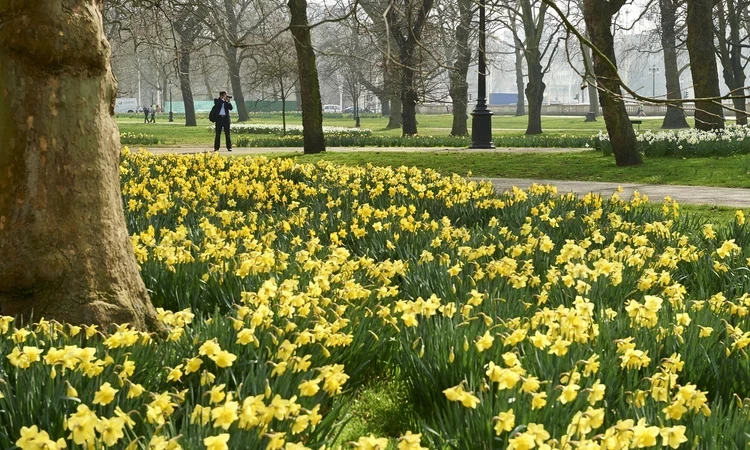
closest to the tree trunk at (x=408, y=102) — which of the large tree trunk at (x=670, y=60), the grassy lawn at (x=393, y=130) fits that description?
the grassy lawn at (x=393, y=130)

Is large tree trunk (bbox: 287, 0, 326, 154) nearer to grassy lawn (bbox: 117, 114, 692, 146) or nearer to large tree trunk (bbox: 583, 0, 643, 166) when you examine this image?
large tree trunk (bbox: 583, 0, 643, 166)

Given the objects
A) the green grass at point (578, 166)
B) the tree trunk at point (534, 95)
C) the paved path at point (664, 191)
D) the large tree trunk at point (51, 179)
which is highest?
the tree trunk at point (534, 95)

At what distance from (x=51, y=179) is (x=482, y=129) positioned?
16.8 m

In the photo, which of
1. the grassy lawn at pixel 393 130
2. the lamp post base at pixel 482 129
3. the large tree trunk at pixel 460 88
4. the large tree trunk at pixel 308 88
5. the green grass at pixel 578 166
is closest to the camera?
the green grass at pixel 578 166

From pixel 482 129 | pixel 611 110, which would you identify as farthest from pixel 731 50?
pixel 611 110

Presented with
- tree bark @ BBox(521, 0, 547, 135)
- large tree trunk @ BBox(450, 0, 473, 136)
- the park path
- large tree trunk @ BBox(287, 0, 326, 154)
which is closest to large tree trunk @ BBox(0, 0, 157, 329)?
the park path

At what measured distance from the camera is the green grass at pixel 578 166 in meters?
11.7

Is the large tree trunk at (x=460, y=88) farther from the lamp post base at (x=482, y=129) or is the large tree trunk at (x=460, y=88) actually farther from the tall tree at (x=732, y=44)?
the lamp post base at (x=482, y=129)

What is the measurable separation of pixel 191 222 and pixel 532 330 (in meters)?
3.70

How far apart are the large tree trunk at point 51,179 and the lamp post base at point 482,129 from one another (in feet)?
53.9

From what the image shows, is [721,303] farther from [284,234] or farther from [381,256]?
[284,234]

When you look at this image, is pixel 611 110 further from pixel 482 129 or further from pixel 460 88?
pixel 460 88

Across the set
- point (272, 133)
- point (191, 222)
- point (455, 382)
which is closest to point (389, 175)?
point (191, 222)

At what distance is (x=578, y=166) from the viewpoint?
45.0ft
